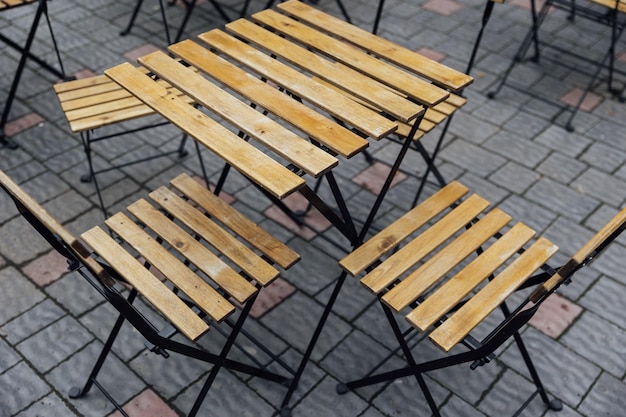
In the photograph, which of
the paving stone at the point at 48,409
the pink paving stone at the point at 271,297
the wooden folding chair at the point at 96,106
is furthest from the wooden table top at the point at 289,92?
the paving stone at the point at 48,409

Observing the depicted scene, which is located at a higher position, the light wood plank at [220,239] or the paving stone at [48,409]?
the light wood plank at [220,239]

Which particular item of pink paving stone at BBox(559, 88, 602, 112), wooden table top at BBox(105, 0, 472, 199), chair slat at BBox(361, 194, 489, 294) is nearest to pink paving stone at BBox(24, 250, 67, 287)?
wooden table top at BBox(105, 0, 472, 199)

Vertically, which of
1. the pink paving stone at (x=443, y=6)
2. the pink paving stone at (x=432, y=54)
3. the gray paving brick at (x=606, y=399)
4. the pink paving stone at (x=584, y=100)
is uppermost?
the pink paving stone at (x=584, y=100)

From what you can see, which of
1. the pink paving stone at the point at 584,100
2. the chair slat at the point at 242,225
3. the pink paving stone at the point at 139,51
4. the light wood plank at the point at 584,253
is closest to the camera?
the light wood plank at the point at 584,253

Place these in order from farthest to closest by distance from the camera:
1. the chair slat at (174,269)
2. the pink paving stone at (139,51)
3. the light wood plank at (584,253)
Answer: the pink paving stone at (139,51) < the chair slat at (174,269) < the light wood plank at (584,253)

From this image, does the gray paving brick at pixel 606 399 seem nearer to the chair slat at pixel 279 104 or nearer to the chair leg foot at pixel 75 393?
the chair slat at pixel 279 104

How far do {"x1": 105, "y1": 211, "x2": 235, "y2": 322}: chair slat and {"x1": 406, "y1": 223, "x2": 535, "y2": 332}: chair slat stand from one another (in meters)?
0.68

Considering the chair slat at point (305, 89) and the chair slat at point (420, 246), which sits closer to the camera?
the chair slat at point (305, 89)

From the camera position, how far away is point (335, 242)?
373 centimetres

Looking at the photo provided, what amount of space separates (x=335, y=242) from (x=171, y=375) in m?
1.17

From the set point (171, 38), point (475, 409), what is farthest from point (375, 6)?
point (475, 409)

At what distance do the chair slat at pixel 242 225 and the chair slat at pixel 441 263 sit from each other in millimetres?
433

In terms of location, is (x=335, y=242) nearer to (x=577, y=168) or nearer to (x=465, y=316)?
(x=465, y=316)

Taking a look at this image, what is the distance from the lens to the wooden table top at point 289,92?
2318mm
